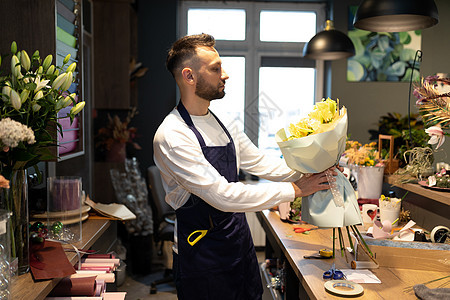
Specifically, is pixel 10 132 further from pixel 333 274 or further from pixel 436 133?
pixel 436 133

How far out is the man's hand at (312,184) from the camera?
1745mm

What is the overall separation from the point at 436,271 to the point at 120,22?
380 cm

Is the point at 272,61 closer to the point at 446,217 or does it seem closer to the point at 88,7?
the point at 88,7

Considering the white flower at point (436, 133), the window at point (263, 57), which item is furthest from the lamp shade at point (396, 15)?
the window at point (263, 57)

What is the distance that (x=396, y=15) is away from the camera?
85.7 inches

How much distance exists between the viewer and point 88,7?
356cm

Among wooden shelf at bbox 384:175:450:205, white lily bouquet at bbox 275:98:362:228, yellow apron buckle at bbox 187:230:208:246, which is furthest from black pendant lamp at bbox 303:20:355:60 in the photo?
yellow apron buckle at bbox 187:230:208:246

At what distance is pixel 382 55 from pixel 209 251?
4.05m

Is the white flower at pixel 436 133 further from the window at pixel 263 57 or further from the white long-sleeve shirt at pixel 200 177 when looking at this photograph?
the window at pixel 263 57

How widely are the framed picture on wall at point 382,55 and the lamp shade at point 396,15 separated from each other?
9.94 ft

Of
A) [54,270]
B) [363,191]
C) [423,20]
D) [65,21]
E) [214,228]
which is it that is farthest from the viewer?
[363,191]

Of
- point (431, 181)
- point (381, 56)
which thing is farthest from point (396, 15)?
point (381, 56)

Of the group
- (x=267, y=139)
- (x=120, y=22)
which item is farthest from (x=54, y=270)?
(x=267, y=139)

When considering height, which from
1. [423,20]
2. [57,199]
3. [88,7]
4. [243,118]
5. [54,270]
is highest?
[88,7]
